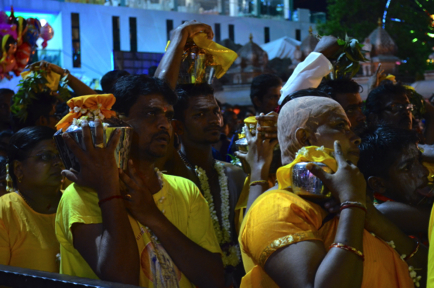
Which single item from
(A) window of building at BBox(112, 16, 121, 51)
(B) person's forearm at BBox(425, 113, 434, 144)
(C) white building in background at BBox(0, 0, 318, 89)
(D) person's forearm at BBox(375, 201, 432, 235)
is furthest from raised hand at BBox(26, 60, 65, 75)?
(A) window of building at BBox(112, 16, 121, 51)

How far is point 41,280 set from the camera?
1749 millimetres

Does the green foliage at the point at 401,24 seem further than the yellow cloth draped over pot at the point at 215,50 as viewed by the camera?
Yes

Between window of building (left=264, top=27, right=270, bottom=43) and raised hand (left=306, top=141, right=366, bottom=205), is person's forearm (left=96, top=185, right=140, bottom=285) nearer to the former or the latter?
raised hand (left=306, top=141, right=366, bottom=205)

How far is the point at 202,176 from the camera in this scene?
10.8ft

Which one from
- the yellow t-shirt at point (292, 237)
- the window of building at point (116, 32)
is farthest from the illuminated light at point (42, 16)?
the yellow t-shirt at point (292, 237)

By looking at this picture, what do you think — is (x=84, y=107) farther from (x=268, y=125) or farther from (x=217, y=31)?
(x=217, y=31)

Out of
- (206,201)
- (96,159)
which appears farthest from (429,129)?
(96,159)

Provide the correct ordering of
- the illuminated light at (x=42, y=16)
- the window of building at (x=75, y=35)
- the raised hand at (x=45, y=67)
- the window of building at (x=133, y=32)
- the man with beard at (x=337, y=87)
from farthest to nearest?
the window of building at (x=133, y=32) → the window of building at (x=75, y=35) → the illuminated light at (x=42, y=16) → the raised hand at (x=45, y=67) → the man with beard at (x=337, y=87)

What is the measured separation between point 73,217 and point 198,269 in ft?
1.87

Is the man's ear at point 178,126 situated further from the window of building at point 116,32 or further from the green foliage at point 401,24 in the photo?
the window of building at point 116,32

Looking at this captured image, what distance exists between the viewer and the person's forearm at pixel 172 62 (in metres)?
3.05

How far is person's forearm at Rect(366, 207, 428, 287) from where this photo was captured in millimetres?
2117

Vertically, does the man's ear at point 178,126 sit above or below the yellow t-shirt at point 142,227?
above

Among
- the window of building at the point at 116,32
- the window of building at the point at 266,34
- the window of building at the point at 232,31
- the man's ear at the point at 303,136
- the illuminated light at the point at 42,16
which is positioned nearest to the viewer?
the man's ear at the point at 303,136
